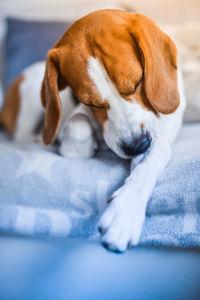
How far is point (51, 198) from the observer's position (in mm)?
883

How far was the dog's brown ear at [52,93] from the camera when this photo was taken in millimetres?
957

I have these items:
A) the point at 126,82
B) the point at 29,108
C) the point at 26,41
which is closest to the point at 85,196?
the point at 126,82

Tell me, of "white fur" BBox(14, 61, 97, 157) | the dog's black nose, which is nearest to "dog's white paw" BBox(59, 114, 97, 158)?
"white fur" BBox(14, 61, 97, 157)

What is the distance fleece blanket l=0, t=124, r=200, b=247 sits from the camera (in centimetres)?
75

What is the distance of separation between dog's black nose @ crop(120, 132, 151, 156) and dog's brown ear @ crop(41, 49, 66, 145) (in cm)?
27

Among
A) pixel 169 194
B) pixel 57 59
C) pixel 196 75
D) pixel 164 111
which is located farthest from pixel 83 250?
pixel 196 75

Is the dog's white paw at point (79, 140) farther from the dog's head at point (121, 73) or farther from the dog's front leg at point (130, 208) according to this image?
the dog's front leg at point (130, 208)

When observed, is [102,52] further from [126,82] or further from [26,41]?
[26,41]

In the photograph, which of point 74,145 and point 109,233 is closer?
point 109,233

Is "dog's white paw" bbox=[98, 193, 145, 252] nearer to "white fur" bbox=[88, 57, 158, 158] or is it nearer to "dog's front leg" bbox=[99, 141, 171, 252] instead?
"dog's front leg" bbox=[99, 141, 171, 252]

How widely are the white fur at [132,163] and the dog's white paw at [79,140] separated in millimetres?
106

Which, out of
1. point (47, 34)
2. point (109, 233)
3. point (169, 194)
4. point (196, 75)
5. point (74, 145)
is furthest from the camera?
point (47, 34)

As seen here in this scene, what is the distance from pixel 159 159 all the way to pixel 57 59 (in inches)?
18.5

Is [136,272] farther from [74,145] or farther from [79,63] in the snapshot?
[79,63]
